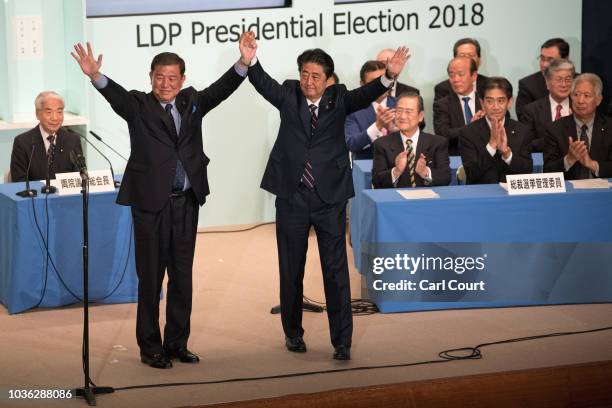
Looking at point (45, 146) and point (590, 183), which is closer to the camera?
point (590, 183)

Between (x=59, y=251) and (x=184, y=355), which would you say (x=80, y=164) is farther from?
(x=59, y=251)

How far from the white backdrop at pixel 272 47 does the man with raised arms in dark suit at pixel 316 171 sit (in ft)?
10.9

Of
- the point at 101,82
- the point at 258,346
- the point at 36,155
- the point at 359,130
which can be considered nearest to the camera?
the point at 101,82

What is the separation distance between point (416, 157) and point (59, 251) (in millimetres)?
2329

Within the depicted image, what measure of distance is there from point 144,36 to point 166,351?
376 cm

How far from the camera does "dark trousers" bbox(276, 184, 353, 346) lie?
19.9 feet

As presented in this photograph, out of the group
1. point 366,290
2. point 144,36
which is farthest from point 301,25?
point 366,290

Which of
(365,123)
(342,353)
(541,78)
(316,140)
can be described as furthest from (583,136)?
(342,353)

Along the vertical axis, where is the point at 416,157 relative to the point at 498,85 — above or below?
below

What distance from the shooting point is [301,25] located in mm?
9594

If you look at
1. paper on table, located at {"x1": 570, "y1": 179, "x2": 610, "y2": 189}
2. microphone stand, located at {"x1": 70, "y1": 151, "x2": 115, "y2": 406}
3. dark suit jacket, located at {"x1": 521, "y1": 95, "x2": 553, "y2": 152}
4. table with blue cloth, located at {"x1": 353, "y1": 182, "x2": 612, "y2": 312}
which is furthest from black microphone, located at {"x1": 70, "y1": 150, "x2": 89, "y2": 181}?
dark suit jacket, located at {"x1": 521, "y1": 95, "x2": 553, "y2": 152}

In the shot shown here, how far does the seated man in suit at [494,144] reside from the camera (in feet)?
24.6

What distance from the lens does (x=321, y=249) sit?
614 cm

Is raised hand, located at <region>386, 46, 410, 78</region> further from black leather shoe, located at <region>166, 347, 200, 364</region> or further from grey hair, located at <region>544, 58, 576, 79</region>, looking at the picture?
grey hair, located at <region>544, 58, 576, 79</region>
